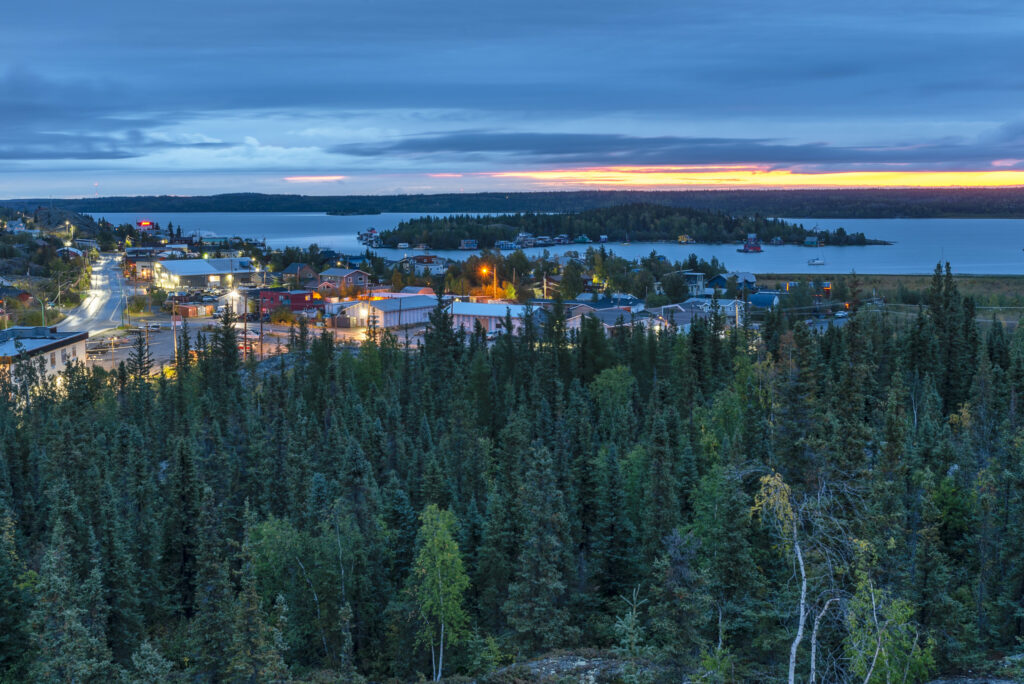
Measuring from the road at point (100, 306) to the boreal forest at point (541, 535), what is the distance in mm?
47563

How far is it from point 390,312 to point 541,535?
68838 mm

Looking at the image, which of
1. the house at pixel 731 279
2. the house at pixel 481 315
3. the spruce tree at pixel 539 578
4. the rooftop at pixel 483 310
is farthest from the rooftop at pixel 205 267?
the spruce tree at pixel 539 578

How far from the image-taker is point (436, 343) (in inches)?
2288

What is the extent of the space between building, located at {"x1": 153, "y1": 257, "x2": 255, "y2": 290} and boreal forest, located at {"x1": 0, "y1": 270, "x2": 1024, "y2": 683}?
8778cm

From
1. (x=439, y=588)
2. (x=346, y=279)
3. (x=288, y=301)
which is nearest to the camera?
(x=439, y=588)

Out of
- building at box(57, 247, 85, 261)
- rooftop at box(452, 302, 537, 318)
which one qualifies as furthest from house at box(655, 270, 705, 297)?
building at box(57, 247, 85, 261)

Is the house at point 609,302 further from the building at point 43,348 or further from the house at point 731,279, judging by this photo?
the building at point 43,348

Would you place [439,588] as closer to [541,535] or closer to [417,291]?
[541,535]

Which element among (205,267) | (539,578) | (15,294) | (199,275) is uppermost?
(205,267)

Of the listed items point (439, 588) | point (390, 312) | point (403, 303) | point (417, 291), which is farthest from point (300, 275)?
point (439, 588)

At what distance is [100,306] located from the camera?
108 m

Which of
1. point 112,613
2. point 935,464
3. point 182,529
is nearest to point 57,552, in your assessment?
point 112,613

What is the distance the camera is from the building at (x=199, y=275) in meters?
133

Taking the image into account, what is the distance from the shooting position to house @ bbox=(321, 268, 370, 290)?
370 ft
